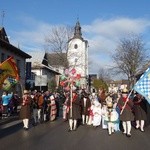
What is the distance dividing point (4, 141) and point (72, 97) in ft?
16.7

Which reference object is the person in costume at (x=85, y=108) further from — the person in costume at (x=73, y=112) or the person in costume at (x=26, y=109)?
the person in costume at (x=26, y=109)

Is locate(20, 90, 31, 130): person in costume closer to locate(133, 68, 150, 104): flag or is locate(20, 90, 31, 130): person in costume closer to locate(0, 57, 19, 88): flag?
locate(0, 57, 19, 88): flag

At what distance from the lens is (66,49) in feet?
190

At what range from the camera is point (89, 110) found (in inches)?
779

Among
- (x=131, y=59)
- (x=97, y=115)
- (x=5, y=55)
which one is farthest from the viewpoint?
(x=131, y=59)

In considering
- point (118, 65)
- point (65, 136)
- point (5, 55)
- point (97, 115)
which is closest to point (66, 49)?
point (118, 65)

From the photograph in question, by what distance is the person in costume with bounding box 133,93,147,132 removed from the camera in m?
16.8

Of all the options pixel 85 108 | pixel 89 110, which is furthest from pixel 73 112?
pixel 85 108

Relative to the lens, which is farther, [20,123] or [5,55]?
[5,55]

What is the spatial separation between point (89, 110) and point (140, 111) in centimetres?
364

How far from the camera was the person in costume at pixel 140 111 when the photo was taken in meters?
16.8

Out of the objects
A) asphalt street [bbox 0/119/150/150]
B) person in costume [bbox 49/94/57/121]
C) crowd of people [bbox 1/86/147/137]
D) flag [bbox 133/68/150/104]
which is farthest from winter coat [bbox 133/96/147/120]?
person in costume [bbox 49/94/57/121]

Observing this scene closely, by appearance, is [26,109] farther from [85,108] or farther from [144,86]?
[144,86]

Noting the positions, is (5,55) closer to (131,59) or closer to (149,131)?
(131,59)
